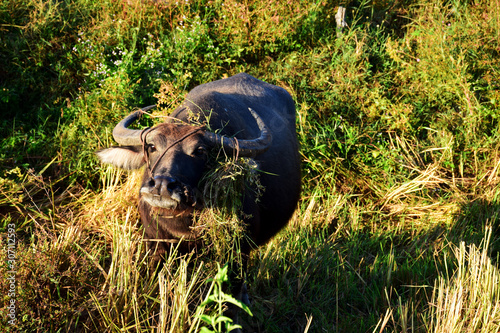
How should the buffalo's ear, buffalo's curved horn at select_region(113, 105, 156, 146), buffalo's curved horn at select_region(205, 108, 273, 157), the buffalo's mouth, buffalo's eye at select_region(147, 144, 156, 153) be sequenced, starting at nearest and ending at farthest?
the buffalo's mouth
buffalo's curved horn at select_region(205, 108, 273, 157)
buffalo's eye at select_region(147, 144, 156, 153)
buffalo's curved horn at select_region(113, 105, 156, 146)
the buffalo's ear

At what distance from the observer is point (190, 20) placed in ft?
21.9

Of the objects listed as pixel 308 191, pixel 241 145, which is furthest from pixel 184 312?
pixel 308 191

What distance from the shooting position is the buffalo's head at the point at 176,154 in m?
2.87

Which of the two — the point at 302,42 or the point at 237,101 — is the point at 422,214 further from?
the point at 302,42

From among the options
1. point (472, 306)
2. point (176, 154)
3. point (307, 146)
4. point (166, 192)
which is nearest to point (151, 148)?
point (176, 154)

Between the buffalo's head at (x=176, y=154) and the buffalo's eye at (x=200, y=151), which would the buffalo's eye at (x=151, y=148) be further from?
the buffalo's eye at (x=200, y=151)

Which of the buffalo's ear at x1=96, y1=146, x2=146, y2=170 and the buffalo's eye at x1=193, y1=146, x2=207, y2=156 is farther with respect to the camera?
the buffalo's ear at x1=96, y1=146, x2=146, y2=170

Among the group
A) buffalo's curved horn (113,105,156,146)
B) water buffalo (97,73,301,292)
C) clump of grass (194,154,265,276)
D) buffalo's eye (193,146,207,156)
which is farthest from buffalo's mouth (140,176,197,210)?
buffalo's curved horn (113,105,156,146)

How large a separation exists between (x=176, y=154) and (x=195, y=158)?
12 cm

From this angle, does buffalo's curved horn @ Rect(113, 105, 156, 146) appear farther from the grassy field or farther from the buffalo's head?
the grassy field

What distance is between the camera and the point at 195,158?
3131mm

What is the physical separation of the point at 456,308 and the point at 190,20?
5.10m

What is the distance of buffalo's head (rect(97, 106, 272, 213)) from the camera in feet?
9.43

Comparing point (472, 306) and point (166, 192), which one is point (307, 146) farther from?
point (166, 192)
